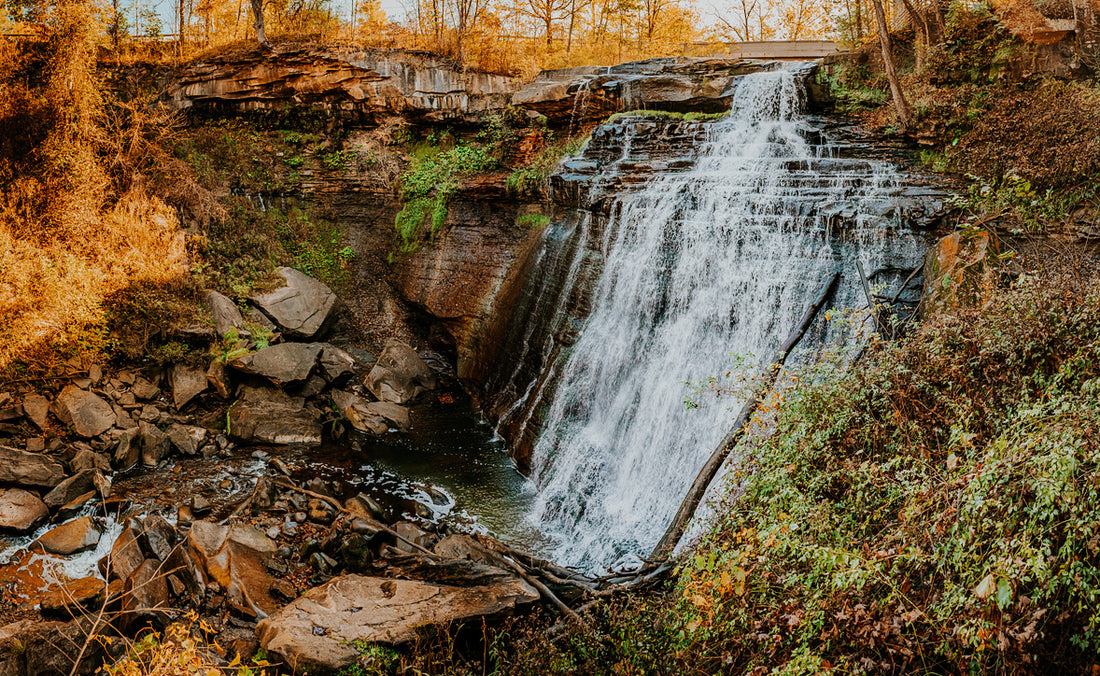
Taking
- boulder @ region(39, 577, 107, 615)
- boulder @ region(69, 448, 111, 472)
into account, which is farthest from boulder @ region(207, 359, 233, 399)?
boulder @ region(39, 577, 107, 615)

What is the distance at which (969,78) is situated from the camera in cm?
1152

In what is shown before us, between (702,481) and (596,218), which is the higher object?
(596,218)

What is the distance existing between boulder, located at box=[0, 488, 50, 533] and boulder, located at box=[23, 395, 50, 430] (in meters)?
1.62

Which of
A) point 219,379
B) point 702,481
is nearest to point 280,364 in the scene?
point 219,379

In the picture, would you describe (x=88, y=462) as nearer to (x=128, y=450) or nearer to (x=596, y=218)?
(x=128, y=450)

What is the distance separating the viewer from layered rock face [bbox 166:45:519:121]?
1500cm

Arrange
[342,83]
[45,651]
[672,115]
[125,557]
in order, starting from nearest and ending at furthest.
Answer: [45,651]
[125,557]
[672,115]
[342,83]

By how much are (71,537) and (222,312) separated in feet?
17.3

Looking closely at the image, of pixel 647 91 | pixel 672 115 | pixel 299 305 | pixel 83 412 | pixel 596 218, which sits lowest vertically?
pixel 83 412

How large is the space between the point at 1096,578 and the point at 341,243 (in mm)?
15414

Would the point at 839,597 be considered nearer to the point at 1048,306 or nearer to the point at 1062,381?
the point at 1062,381

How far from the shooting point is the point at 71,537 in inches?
296

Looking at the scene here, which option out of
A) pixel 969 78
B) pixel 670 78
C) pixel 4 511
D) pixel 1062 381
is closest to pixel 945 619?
pixel 1062 381

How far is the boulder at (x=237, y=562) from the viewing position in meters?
6.39
